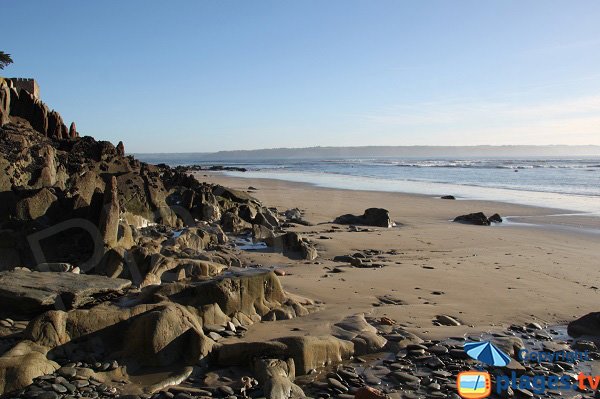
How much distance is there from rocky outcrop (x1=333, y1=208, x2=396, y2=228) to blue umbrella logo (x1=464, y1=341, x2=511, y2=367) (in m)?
9.78

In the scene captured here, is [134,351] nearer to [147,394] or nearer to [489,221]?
[147,394]

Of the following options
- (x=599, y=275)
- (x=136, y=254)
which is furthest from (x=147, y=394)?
(x=599, y=275)

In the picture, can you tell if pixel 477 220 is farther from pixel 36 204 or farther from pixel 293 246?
pixel 36 204

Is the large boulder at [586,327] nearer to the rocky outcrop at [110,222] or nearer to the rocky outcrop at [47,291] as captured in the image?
the rocky outcrop at [47,291]

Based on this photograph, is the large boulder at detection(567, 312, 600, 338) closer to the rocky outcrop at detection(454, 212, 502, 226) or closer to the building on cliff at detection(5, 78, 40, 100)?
the rocky outcrop at detection(454, 212, 502, 226)

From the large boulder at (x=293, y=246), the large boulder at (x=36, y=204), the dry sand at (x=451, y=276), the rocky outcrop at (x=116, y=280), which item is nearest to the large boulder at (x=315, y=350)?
the rocky outcrop at (x=116, y=280)

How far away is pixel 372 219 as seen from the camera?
1566cm

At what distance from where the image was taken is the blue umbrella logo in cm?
537

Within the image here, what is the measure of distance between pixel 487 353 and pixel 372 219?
10221 mm

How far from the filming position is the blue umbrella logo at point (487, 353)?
5367 mm

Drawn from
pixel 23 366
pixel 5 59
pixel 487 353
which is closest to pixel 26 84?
pixel 5 59

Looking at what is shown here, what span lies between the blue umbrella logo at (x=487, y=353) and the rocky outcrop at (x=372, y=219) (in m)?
9.78

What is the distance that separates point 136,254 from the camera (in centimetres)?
768

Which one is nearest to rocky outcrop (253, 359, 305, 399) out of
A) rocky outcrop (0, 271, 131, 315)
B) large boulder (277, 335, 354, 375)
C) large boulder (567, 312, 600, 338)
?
large boulder (277, 335, 354, 375)
